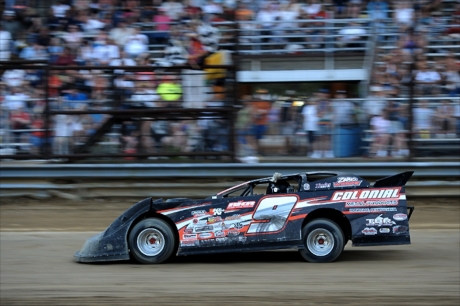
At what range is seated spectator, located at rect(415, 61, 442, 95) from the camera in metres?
12.1

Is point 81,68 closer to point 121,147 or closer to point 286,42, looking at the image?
point 121,147

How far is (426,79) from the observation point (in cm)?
1275

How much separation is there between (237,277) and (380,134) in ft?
18.9

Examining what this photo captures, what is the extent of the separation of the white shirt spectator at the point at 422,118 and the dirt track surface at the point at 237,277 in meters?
2.53

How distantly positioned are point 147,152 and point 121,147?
0.52m

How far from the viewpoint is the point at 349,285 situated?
6629 mm

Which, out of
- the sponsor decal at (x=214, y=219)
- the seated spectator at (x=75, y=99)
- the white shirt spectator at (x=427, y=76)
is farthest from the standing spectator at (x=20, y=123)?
the white shirt spectator at (x=427, y=76)

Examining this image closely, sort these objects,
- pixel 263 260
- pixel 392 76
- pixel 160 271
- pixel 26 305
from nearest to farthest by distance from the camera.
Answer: pixel 26 305, pixel 160 271, pixel 263 260, pixel 392 76

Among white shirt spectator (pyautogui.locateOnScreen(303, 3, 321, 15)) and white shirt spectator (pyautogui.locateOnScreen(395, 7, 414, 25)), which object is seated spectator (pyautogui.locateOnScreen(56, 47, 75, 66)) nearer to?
white shirt spectator (pyautogui.locateOnScreen(303, 3, 321, 15))

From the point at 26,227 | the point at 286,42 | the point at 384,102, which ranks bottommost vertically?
the point at 26,227

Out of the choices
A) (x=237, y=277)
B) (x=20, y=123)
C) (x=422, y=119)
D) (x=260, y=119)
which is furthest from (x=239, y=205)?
(x=20, y=123)

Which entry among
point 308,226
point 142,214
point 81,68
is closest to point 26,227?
point 81,68

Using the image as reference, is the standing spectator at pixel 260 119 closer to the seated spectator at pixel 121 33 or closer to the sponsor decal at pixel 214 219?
the seated spectator at pixel 121 33

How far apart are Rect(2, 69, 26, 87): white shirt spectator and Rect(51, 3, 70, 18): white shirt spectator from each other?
269 centimetres
